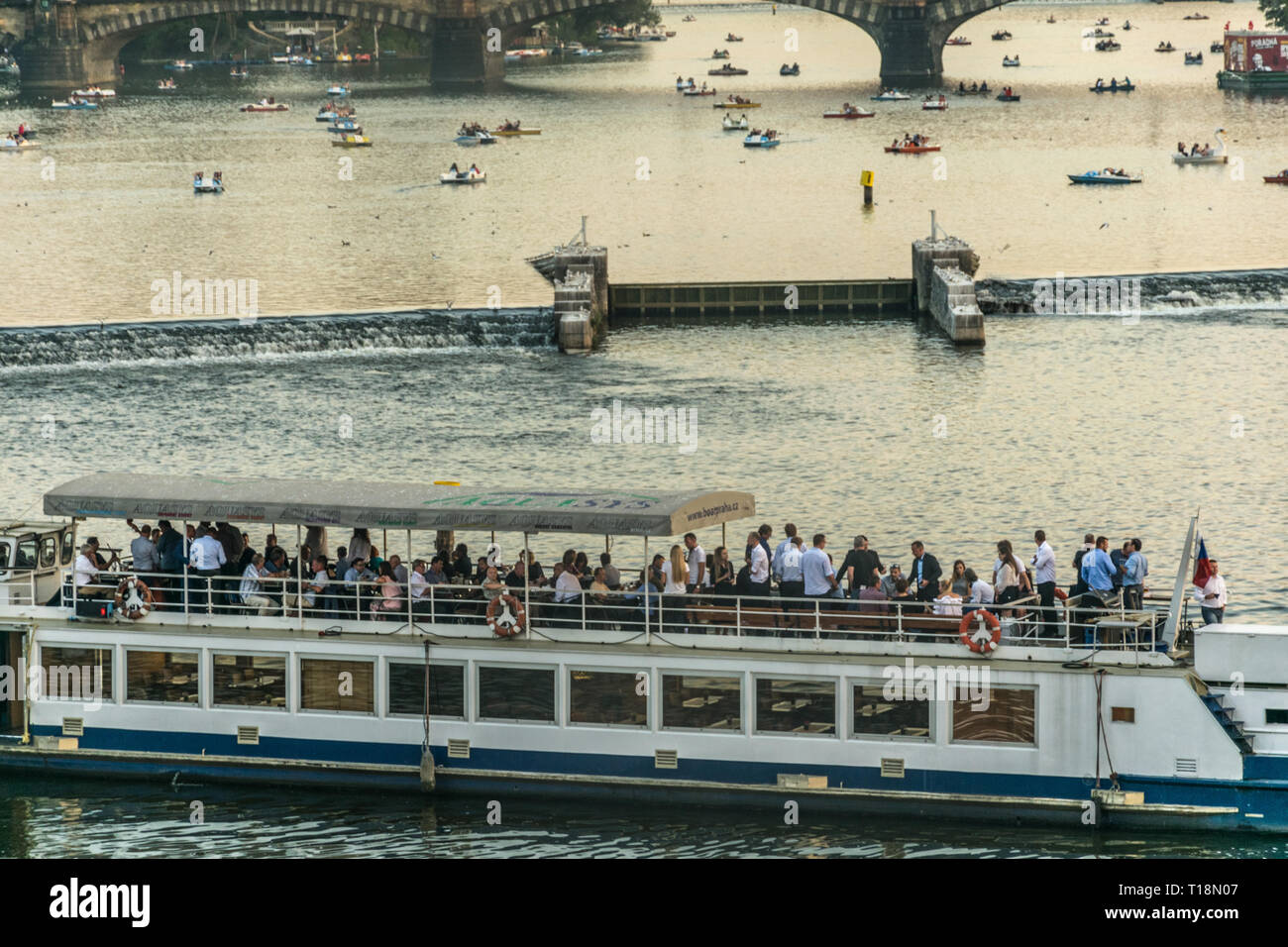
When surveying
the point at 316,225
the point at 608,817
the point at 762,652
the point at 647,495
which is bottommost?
the point at 608,817

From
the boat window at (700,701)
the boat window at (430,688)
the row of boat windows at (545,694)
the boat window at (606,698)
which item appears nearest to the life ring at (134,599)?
the row of boat windows at (545,694)

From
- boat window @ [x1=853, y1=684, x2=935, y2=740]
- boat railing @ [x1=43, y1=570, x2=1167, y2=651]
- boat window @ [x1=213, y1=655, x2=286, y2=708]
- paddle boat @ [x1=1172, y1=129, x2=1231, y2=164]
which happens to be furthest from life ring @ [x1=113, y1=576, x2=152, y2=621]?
paddle boat @ [x1=1172, y1=129, x2=1231, y2=164]

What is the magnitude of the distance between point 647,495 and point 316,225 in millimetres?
97989

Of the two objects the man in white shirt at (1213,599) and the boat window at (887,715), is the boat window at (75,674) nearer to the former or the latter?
the boat window at (887,715)

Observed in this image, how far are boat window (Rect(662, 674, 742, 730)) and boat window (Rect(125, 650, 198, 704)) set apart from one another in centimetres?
947

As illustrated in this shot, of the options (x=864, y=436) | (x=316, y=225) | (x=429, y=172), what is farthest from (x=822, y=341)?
(x=429, y=172)

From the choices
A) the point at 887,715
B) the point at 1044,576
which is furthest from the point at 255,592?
the point at 1044,576

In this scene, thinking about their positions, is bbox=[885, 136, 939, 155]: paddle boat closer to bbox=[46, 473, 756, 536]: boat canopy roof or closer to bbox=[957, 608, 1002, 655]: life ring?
bbox=[46, 473, 756, 536]: boat canopy roof

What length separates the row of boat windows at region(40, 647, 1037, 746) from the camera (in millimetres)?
35781

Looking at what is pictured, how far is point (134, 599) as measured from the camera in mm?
38750

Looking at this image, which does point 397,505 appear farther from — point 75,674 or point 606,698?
point 75,674

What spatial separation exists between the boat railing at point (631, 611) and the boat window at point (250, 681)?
829 mm

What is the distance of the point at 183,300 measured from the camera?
351 feet

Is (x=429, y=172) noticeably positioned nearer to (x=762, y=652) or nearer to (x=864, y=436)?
(x=864, y=436)
